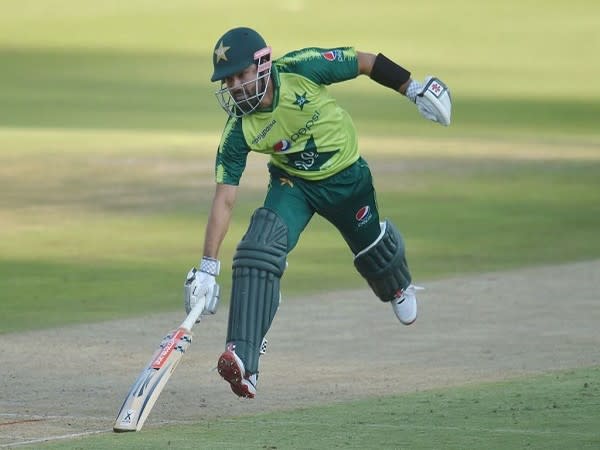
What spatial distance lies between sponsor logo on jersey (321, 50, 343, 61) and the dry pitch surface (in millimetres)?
1616

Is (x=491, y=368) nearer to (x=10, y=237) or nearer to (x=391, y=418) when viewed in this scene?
(x=391, y=418)

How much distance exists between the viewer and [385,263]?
9000 mm

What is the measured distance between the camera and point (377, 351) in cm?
970

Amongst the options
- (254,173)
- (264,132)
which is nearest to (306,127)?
(264,132)

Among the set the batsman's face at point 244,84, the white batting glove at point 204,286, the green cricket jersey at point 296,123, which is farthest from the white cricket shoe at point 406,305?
the batsman's face at point 244,84

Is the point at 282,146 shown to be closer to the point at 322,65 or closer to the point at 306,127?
the point at 306,127

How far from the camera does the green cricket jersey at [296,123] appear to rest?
8.09 m

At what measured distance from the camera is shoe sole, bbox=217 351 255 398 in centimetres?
743

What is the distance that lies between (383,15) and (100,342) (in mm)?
34287

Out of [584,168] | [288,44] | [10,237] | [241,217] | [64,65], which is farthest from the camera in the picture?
[288,44]

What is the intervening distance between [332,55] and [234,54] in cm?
54

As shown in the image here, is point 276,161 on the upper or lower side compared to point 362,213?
upper

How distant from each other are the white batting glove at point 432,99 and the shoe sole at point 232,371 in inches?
63.7

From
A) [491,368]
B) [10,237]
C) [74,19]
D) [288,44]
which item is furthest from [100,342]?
[74,19]
